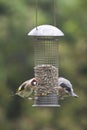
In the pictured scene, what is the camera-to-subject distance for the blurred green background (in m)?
15.4

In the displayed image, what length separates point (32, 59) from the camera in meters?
15.4

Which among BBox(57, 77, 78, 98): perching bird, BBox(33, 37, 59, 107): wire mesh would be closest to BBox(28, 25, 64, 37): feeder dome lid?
BBox(33, 37, 59, 107): wire mesh

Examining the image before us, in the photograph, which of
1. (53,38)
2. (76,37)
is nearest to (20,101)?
(76,37)

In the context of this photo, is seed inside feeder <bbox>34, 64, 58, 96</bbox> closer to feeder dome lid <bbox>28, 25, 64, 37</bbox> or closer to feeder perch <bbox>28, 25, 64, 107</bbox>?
feeder perch <bbox>28, 25, 64, 107</bbox>

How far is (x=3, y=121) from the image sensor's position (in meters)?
15.9

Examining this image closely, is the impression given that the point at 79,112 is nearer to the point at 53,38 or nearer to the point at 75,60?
the point at 75,60

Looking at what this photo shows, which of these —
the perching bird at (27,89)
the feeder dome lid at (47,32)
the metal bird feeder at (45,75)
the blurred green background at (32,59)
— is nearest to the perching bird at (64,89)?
the metal bird feeder at (45,75)

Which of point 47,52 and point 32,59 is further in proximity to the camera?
point 32,59

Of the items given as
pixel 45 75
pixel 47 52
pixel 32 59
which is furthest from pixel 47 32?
pixel 32 59

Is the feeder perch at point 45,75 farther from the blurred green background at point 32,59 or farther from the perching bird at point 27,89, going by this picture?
the blurred green background at point 32,59

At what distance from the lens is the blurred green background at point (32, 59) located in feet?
50.5

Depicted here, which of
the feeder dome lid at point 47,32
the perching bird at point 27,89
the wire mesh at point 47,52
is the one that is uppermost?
the feeder dome lid at point 47,32

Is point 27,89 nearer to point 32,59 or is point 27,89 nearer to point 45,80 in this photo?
point 45,80

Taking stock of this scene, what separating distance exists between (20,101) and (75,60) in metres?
1.19
